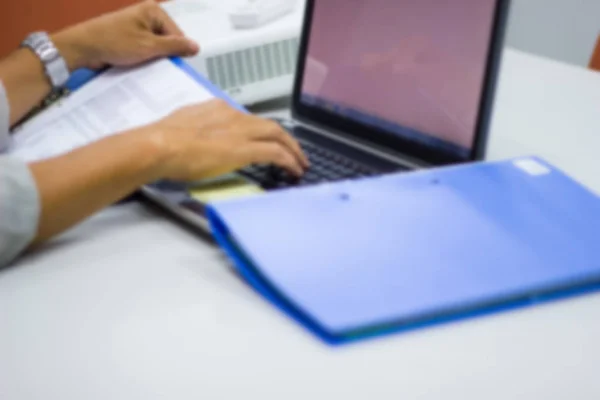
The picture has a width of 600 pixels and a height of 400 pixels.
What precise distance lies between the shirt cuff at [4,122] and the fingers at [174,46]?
0.69 ft

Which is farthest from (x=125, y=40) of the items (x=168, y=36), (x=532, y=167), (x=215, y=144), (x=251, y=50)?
(x=532, y=167)

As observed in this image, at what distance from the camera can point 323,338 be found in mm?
629

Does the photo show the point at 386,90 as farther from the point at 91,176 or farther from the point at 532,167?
the point at 91,176

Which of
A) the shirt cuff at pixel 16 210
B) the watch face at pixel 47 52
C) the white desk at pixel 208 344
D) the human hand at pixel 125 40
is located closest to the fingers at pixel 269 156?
the white desk at pixel 208 344

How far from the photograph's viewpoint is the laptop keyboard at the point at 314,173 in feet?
2.94

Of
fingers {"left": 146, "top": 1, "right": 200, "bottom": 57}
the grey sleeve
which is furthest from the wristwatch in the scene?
the grey sleeve

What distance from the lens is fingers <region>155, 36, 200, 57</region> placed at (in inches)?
44.6

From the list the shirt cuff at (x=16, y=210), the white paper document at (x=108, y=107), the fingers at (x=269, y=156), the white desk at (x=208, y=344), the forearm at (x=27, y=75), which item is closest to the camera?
the white desk at (x=208, y=344)

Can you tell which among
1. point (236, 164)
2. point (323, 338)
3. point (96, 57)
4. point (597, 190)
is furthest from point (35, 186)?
point (597, 190)

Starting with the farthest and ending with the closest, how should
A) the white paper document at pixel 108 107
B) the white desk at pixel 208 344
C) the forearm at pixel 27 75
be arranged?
the forearm at pixel 27 75
the white paper document at pixel 108 107
the white desk at pixel 208 344

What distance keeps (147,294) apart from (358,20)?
19.2 inches

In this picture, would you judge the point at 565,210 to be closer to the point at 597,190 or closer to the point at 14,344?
the point at 597,190

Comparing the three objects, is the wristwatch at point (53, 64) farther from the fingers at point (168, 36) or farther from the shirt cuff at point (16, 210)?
the shirt cuff at point (16, 210)

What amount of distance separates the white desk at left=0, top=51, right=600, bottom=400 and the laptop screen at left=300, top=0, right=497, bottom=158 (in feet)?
0.97
